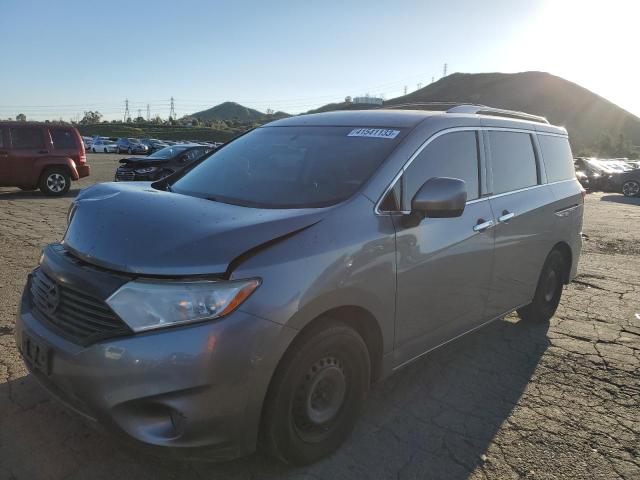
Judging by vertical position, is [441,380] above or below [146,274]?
below

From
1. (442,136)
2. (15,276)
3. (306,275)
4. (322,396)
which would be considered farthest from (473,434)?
(15,276)

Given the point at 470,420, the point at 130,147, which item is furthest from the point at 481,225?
the point at 130,147

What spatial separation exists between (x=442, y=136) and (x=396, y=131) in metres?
0.38

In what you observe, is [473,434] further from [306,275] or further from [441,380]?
[306,275]

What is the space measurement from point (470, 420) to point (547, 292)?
90.2 inches

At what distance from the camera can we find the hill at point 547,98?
105 meters

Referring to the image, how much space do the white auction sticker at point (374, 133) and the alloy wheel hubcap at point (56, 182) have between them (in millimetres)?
12207

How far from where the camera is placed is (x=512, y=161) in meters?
4.31

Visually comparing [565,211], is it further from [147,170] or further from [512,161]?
[147,170]

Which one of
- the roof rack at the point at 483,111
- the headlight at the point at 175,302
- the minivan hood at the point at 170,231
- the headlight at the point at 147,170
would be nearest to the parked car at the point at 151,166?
the headlight at the point at 147,170

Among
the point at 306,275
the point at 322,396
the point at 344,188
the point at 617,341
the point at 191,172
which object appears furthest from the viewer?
the point at 617,341

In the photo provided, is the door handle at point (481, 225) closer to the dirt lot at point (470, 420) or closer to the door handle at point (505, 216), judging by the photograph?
the door handle at point (505, 216)

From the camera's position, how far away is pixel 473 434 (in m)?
3.17

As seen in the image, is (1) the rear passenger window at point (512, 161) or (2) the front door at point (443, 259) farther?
(1) the rear passenger window at point (512, 161)
